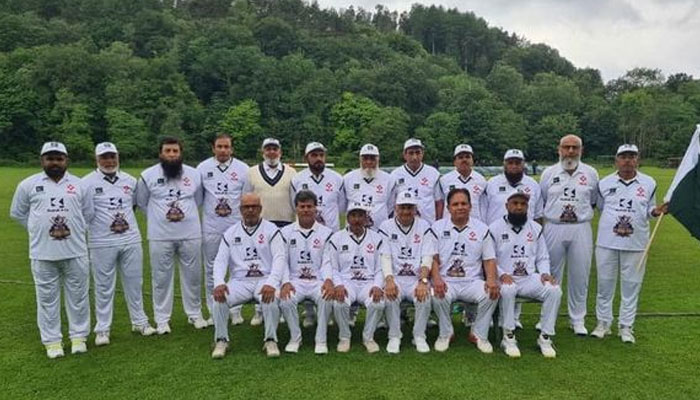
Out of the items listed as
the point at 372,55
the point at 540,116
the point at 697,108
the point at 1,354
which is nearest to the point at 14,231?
the point at 1,354

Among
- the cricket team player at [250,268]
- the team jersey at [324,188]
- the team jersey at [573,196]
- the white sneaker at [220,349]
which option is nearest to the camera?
the white sneaker at [220,349]

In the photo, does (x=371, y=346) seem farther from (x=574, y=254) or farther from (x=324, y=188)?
(x=574, y=254)

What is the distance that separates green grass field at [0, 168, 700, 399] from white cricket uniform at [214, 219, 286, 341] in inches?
24.7

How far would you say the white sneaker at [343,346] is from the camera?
6.13 m

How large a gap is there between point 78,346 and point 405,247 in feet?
11.6

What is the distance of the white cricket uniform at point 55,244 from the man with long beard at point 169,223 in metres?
0.75

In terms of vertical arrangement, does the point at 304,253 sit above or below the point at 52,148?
below

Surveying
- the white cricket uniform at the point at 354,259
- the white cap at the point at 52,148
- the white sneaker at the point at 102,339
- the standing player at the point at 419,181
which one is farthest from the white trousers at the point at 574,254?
the white cap at the point at 52,148

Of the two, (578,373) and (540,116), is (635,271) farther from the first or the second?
(540,116)

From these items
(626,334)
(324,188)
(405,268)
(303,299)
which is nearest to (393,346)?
(405,268)

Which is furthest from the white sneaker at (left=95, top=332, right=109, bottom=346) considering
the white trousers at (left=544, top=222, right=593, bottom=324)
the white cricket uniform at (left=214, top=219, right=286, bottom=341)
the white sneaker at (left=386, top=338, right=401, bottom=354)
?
the white trousers at (left=544, top=222, right=593, bottom=324)

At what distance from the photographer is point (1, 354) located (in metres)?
6.11

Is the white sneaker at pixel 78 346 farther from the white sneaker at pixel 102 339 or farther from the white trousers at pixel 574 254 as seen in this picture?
the white trousers at pixel 574 254

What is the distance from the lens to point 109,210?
6.48 m
